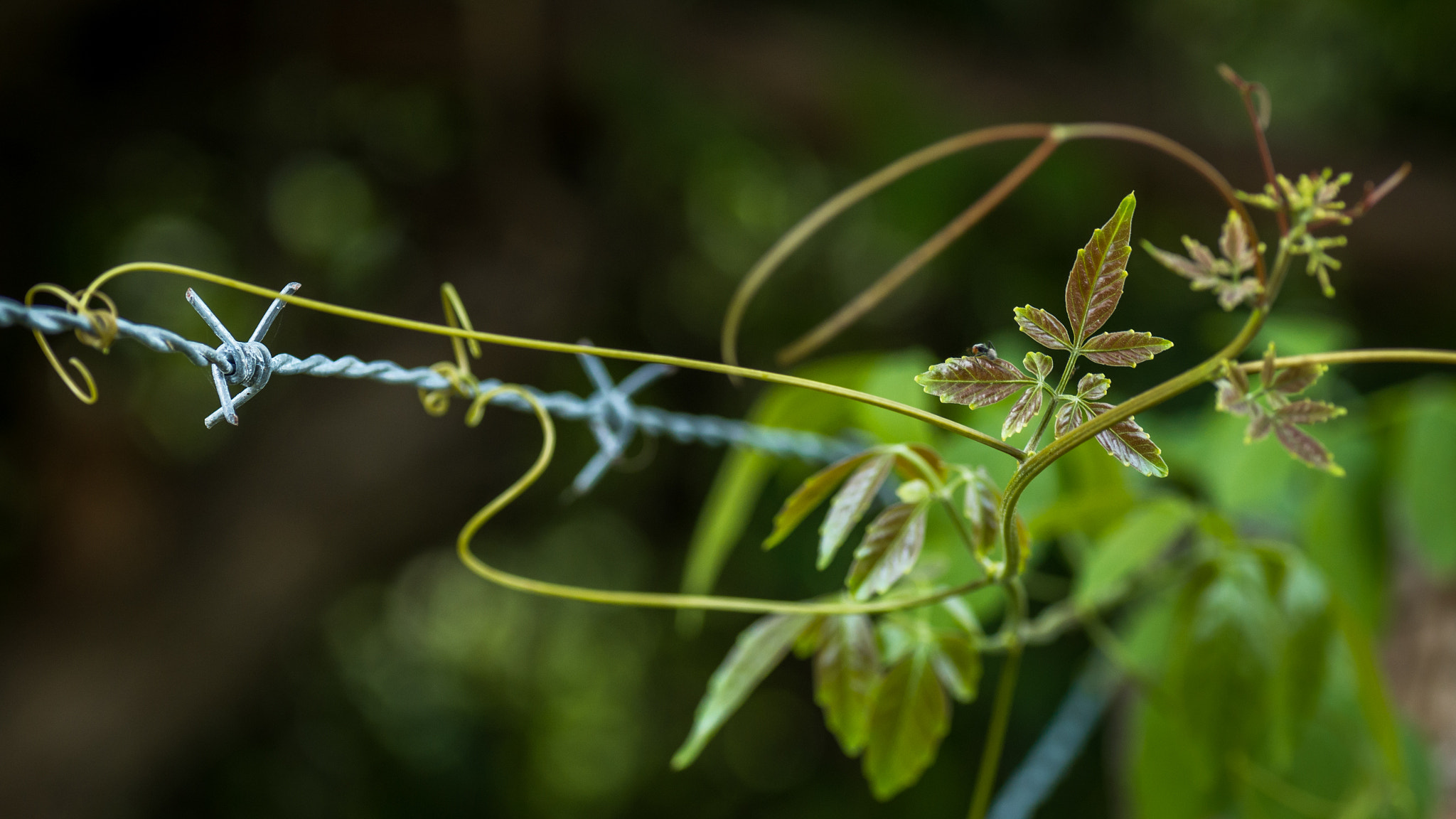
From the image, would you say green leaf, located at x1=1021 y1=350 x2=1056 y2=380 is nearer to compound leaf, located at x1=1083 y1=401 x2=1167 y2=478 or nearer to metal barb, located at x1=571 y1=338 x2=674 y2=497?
compound leaf, located at x1=1083 y1=401 x2=1167 y2=478

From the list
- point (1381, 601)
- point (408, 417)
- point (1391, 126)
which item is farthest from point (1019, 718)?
point (1391, 126)

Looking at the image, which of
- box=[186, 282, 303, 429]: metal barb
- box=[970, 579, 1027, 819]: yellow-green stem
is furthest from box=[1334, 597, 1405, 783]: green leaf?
box=[186, 282, 303, 429]: metal barb

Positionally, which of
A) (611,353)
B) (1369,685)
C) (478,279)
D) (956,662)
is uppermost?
(478,279)

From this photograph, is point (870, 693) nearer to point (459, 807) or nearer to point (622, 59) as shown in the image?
point (622, 59)

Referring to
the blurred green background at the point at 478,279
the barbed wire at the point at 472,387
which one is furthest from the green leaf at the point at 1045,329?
the blurred green background at the point at 478,279

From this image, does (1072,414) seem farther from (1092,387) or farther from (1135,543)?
(1135,543)

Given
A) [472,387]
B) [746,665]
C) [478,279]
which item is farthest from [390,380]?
[478,279]
